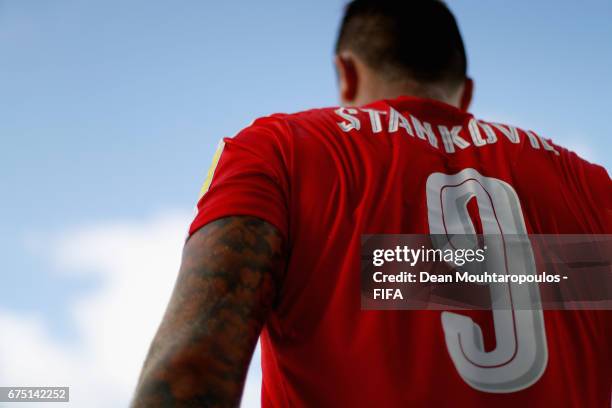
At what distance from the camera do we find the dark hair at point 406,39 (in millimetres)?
2418

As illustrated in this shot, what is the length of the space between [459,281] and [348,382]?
0.44 meters

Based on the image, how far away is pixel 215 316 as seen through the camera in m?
1.43

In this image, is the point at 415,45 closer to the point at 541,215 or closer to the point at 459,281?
the point at 541,215

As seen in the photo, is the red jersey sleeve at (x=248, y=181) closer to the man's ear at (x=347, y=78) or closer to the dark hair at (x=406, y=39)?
the man's ear at (x=347, y=78)

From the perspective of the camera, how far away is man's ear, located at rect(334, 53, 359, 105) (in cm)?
247

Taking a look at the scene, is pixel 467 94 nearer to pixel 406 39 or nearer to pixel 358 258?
pixel 406 39

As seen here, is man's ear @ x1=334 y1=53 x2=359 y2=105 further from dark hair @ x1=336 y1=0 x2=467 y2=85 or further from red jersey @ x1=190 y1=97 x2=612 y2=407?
red jersey @ x1=190 y1=97 x2=612 y2=407

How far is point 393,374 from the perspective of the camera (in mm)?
1498

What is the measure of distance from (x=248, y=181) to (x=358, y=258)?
359 millimetres

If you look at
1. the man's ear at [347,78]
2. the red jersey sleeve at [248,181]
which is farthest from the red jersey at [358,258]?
the man's ear at [347,78]

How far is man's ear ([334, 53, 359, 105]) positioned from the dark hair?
5 cm

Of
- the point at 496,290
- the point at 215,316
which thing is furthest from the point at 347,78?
the point at 215,316

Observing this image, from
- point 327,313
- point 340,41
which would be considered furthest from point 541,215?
point 340,41

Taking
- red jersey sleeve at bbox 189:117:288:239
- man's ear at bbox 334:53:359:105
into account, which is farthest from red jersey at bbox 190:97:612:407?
man's ear at bbox 334:53:359:105
